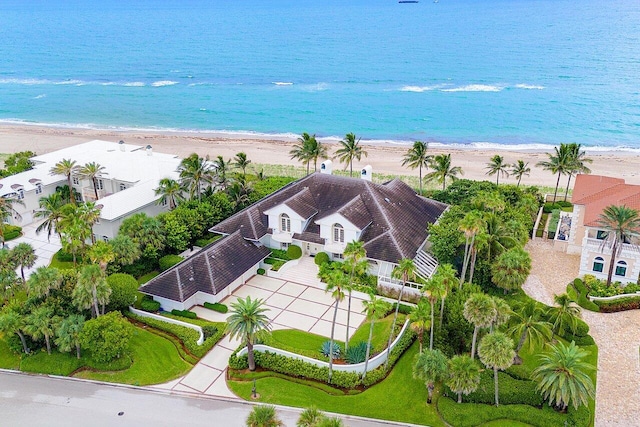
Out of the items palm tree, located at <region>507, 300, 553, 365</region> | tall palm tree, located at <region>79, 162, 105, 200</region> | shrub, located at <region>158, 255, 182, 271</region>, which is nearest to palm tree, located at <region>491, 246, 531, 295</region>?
palm tree, located at <region>507, 300, 553, 365</region>

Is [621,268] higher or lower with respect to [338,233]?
lower

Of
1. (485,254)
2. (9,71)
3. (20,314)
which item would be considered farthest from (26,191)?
(9,71)

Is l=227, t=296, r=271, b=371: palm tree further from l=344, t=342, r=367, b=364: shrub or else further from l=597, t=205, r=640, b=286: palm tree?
l=597, t=205, r=640, b=286: palm tree

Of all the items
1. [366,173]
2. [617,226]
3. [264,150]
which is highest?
[366,173]

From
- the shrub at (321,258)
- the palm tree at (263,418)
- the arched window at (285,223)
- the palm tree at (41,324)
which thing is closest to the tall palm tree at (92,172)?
the arched window at (285,223)

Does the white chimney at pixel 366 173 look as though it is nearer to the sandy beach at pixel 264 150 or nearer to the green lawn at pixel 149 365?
the sandy beach at pixel 264 150

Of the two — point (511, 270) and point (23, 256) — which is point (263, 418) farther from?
point (23, 256)

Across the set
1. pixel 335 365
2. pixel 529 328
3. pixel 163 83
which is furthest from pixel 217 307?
pixel 163 83
